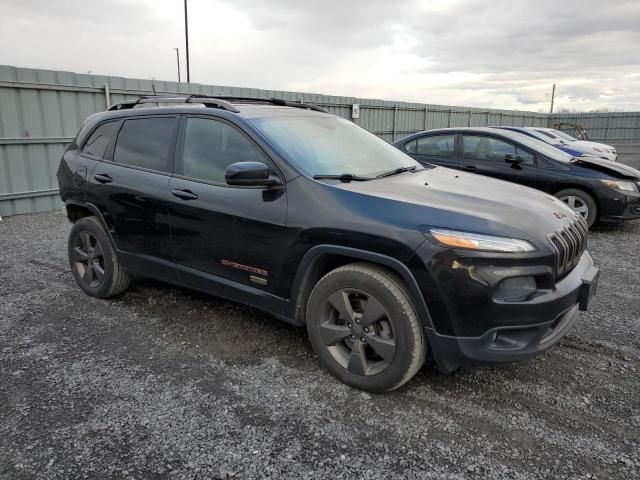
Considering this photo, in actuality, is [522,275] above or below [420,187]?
below

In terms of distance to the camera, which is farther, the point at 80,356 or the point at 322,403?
the point at 80,356

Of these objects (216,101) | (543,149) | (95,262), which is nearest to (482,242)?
(216,101)

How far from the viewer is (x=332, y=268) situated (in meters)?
3.04

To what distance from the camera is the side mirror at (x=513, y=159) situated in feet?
23.6

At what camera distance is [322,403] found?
2.76m

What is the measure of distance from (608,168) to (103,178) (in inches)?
268

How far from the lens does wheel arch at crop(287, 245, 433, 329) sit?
258cm

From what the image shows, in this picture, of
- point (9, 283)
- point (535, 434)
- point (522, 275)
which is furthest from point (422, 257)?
point (9, 283)

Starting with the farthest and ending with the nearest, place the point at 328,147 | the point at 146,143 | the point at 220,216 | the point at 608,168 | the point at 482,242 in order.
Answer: the point at 608,168
the point at 146,143
the point at 328,147
the point at 220,216
the point at 482,242

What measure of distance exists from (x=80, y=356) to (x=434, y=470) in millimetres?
2518

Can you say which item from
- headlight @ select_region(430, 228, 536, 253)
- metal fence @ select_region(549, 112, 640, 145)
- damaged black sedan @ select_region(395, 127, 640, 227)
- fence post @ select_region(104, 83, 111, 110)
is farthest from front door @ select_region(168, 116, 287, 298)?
metal fence @ select_region(549, 112, 640, 145)

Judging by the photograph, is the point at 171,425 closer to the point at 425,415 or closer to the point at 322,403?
the point at 322,403

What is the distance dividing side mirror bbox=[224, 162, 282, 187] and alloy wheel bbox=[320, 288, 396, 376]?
858 mm

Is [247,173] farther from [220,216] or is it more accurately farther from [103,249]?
[103,249]
